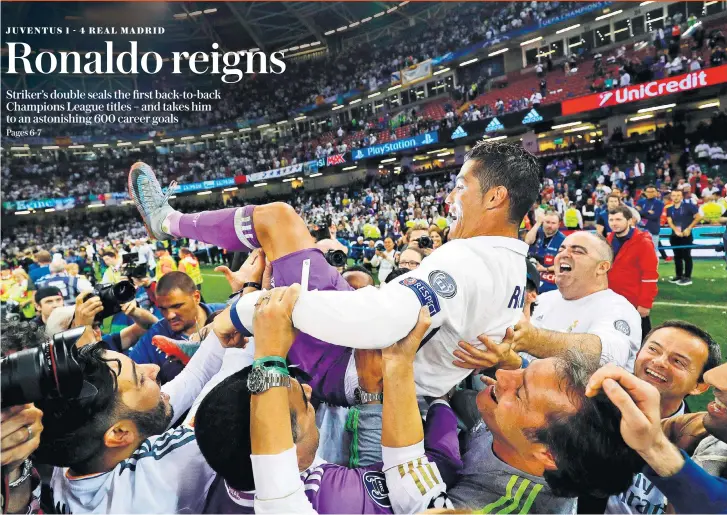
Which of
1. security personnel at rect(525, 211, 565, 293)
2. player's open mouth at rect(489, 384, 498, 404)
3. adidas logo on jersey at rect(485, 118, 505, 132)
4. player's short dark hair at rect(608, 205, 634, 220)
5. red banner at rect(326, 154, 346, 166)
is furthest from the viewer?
red banner at rect(326, 154, 346, 166)

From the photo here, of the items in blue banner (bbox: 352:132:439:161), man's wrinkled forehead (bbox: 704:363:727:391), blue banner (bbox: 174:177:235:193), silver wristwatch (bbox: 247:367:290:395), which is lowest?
man's wrinkled forehead (bbox: 704:363:727:391)

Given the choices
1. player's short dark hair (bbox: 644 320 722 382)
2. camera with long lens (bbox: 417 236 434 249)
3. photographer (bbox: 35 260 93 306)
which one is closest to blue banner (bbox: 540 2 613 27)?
camera with long lens (bbox: 417 236 434 249)

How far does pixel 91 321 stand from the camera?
2.28 meters

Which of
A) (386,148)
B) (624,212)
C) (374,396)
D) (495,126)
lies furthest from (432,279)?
(386,148)

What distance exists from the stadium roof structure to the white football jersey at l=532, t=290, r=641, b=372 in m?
2.59

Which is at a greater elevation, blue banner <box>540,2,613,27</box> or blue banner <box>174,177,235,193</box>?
blue banner <box>540,2,613,27</box>

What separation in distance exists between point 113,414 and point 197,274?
252 inches

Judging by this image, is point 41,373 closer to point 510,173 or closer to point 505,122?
point 510,173

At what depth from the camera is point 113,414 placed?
4.51 ft

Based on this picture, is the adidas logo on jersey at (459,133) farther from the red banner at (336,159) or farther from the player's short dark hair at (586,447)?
the player's short dark hair at (586,447)

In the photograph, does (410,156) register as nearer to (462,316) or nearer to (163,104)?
(163,104)

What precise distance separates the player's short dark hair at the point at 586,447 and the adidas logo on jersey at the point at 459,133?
59.6 ft

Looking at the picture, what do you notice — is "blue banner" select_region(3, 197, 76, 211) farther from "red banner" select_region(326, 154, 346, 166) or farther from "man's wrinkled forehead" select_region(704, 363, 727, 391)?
"man's wrinkled forehead" select_region(704, 363, 727, 391)

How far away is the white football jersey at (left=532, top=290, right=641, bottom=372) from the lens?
2.10 meters
